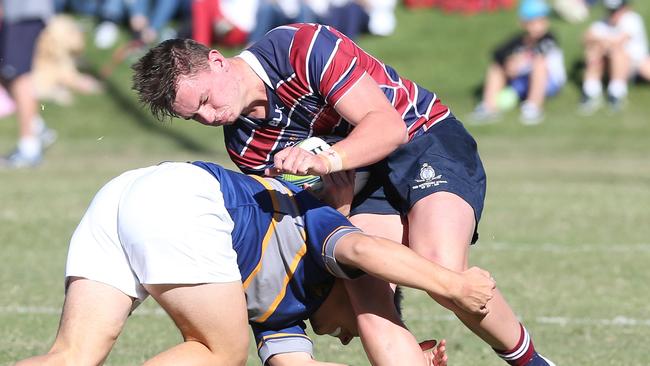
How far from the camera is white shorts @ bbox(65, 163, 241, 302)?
365 centimetres

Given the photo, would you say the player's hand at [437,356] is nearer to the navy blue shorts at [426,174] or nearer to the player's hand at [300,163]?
the navy blue shorts at [426,174]

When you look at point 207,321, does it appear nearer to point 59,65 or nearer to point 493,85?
point 493,85

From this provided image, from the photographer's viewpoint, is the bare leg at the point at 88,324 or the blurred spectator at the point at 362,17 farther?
the blurred spectator at the point at 362,17

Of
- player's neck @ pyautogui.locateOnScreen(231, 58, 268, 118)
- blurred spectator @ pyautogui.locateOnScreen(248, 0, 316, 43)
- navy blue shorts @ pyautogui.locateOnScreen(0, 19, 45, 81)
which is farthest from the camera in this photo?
blurred spectator @ pyautogui.locateOnScreen(248, 0, 316, 43)

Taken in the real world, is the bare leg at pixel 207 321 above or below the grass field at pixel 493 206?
above

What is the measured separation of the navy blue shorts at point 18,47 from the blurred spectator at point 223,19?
433 centimetres

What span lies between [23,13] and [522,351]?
328 inches

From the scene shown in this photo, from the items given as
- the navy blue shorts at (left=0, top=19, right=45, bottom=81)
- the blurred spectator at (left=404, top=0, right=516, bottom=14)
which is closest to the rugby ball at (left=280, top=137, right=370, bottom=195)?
the navy blue shorts at (left=0, top=19, right=45, bottom=81)

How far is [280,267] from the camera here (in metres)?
4.04

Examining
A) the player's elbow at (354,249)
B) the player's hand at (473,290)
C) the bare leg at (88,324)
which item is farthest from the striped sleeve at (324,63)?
the bare leg at (88,324)

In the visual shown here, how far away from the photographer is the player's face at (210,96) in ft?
13.3

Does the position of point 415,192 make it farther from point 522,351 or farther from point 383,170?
point 522,351

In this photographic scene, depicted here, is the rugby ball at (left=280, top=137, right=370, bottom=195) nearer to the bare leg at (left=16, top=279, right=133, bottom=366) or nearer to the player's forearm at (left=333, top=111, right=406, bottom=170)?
the player's forearm at (left=333, top=111, right=406, bottom=170)

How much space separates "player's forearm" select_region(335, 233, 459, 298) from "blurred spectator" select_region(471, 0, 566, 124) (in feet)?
36.1
